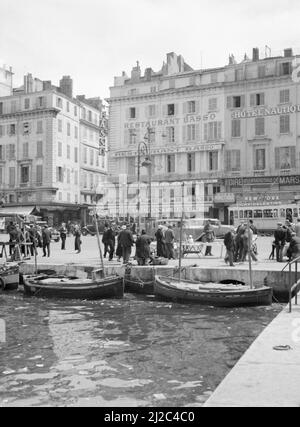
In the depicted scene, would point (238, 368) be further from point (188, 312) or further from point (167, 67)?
point (167, 67)

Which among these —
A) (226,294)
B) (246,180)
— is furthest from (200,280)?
(246,180)

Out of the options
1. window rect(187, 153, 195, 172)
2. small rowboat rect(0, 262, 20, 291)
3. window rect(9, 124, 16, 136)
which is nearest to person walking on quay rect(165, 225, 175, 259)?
small rowboat rect(0, 262, 20, 291)

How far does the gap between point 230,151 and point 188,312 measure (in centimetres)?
3782

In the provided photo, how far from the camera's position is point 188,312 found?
15.6 metres

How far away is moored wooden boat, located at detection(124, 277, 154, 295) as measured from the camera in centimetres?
1938

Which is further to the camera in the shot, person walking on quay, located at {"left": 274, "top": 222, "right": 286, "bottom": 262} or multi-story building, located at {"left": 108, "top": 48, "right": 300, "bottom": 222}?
multi-story building, located at {"left": 108, "top": 48, "right": 300, "bottom": 222}

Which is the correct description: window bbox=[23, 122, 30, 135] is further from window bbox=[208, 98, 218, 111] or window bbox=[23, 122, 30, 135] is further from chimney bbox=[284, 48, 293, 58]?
chimney bbox=[284, 48, 293, 58]

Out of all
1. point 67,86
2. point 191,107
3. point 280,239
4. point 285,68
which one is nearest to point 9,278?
point 280,239

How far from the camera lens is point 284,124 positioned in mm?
49812

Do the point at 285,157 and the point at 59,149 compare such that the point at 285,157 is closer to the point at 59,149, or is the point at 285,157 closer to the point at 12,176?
the point at 59,149

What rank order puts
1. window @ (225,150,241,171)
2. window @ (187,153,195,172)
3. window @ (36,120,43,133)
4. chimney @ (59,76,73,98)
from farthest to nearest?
chimney @ (59,76,73,98), window @ (36,120,43,133), window @ (187,153,195,172), window @ (225,150,241,171)

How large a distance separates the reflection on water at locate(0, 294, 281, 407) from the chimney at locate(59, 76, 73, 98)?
1945 inches

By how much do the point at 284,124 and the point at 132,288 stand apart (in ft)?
115

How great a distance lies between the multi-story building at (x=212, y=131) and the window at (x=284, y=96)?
6cm
